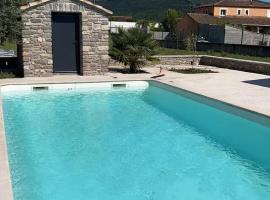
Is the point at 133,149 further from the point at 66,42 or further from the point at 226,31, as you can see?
the point at 226,31

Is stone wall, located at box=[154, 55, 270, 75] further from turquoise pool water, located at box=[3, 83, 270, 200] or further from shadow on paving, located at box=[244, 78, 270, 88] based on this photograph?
turquoise pool water, located at box=[3, 83, 270, 200]

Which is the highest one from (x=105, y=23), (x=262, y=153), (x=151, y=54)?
(x=105, y=23)

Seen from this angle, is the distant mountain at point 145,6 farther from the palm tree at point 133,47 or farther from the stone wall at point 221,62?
the palm tree at point 133,47

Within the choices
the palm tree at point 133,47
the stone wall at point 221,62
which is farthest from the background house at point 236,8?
the palm tree at point 133,47

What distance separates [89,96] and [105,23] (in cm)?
437

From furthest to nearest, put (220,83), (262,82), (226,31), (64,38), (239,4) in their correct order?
(239,4) < (226,31) < (64,38) < (262,82) < (220,83)

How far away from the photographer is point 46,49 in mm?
16406

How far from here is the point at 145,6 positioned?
131625mm

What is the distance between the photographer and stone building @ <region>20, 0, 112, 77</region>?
Answer: 1602cm

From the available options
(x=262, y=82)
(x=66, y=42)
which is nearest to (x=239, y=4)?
(x=262, y=82)

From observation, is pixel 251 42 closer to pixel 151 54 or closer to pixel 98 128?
pixel 151 54

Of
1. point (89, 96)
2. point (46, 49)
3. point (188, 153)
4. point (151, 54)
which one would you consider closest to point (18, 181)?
point (188, 153)

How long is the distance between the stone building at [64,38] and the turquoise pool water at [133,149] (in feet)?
9.93

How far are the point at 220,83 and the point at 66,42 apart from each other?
661 cm
